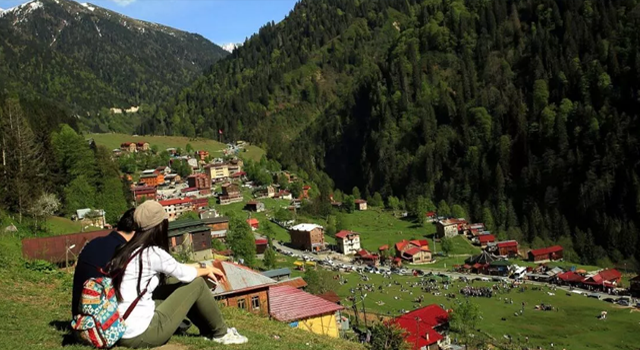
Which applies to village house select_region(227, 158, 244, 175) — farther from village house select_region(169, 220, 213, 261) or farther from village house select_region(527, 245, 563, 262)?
village house select_region(169, 220, 213, 261)

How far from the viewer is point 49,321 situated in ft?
31.3

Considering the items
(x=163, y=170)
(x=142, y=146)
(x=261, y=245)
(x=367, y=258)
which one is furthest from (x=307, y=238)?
(x=142, y=146)

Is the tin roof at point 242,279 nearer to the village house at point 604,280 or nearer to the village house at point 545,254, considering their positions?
the village house at point 604,280

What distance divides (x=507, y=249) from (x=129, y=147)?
98.7 meters

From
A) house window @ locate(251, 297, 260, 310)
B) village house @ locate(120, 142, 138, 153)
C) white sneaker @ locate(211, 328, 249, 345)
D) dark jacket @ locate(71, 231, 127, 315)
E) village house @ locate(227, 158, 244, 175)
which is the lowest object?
house window @ locate(251, 297, 260, 310)

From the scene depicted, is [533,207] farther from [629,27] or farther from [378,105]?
[378,105]

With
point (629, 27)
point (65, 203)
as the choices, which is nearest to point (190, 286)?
point (65, 203)

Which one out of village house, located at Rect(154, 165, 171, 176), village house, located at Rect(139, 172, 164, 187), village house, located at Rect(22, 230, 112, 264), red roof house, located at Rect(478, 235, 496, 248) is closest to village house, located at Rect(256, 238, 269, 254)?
red roof house, located at Rect(478, 235, 496, 248)

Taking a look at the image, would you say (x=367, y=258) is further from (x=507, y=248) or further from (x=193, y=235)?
(x=193, y=235)

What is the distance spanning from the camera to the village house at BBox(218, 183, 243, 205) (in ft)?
370

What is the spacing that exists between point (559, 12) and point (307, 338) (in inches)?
6595

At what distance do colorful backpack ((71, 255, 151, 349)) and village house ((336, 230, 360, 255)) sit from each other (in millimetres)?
86487

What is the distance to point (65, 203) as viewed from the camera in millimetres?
44781

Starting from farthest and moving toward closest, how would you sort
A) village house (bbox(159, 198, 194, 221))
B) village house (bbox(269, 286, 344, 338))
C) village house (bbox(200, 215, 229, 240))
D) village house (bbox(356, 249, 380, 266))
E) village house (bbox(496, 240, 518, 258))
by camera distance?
village house (bbox(159, 198, 194, 221)) → village house (bbox(496, 240, 518, 258)) → village house (bbox(356, 249, 380, 266)) → village house (bbox(200, 215, 229, 240)) → village house (bbox(269, 286, 344, 338))
